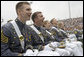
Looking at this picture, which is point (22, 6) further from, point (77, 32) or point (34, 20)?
point (77, 32)

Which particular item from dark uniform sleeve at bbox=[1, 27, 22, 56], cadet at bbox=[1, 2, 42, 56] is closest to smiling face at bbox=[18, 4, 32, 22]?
cadet at bbox=[1, 2, 42, 56]

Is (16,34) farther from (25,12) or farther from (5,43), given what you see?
(25,12)

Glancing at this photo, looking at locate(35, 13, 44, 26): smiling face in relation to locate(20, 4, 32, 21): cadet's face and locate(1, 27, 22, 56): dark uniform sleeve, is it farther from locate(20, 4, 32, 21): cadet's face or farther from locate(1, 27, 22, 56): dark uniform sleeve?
locate(1, 27, 22, 56): dark uniform sleeve

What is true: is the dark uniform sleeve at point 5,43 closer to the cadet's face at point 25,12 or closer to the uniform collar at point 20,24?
the uniform collar at point 20,24

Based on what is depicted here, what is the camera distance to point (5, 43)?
8.60 ft

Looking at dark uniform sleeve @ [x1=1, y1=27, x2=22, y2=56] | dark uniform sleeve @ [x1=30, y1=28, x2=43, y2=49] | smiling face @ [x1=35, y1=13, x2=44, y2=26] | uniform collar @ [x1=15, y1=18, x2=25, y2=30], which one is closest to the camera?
dark uniform sleeve @ [x1=1, y1=27, x2=22, y2=56]

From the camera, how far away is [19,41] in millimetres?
2791

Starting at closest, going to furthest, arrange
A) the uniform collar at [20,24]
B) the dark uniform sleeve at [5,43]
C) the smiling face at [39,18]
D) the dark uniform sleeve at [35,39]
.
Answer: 1. the dark uniform sleeve at [5,43]
2. the uniform collar at [20,24]
3. the dark uniform sleeve at [35,39]
4. the smiling face at [39,18]

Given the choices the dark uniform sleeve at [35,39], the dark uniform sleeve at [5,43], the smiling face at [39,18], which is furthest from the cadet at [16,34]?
the smiling face at [39,18]

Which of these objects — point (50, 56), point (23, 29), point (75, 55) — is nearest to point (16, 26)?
point (23, 29)

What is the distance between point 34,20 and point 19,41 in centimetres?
134

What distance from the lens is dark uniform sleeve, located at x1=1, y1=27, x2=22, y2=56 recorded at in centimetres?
256

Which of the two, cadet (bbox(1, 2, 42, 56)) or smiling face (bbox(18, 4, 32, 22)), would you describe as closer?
cadet (bbox(1, 2, 42, 56))

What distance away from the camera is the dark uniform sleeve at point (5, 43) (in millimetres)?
2559
